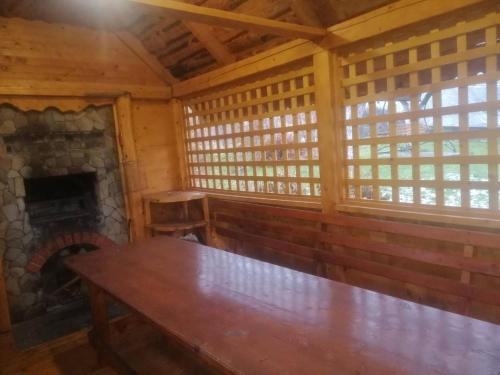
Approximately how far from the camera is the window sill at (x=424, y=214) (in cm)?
203

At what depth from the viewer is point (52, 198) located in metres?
3.64

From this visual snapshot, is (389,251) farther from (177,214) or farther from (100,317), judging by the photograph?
(177,214)

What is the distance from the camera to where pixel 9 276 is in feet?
10.7

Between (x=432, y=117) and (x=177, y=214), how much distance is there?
2.92 m

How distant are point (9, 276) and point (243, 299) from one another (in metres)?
2.72

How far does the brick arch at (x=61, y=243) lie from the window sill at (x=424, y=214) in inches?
86.0

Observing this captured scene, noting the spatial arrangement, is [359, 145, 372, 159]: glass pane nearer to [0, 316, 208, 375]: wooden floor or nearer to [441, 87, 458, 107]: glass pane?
[441, 87, 458, 107]: glass pane

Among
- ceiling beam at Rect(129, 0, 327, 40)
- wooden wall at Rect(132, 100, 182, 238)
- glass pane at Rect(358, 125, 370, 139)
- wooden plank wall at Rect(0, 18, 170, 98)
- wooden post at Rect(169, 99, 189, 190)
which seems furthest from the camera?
wooden post at Rect(169, 99, 189, 190)

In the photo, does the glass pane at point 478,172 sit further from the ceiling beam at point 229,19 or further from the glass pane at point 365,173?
the ceiling beam at point 229,19

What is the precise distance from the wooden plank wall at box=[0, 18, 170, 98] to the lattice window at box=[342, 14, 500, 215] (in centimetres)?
238

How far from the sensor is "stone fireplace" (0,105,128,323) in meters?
3.28

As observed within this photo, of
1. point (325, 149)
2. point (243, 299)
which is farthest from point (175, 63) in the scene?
point (243, 299)

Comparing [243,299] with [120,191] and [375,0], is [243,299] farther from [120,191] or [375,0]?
[120,191]

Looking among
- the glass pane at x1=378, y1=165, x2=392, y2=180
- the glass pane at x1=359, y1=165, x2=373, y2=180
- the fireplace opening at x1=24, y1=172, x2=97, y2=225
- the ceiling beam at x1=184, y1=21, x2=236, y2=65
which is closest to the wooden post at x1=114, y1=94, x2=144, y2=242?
the fireplace opening at x1=24, y1=172, x2=97, y2=225
